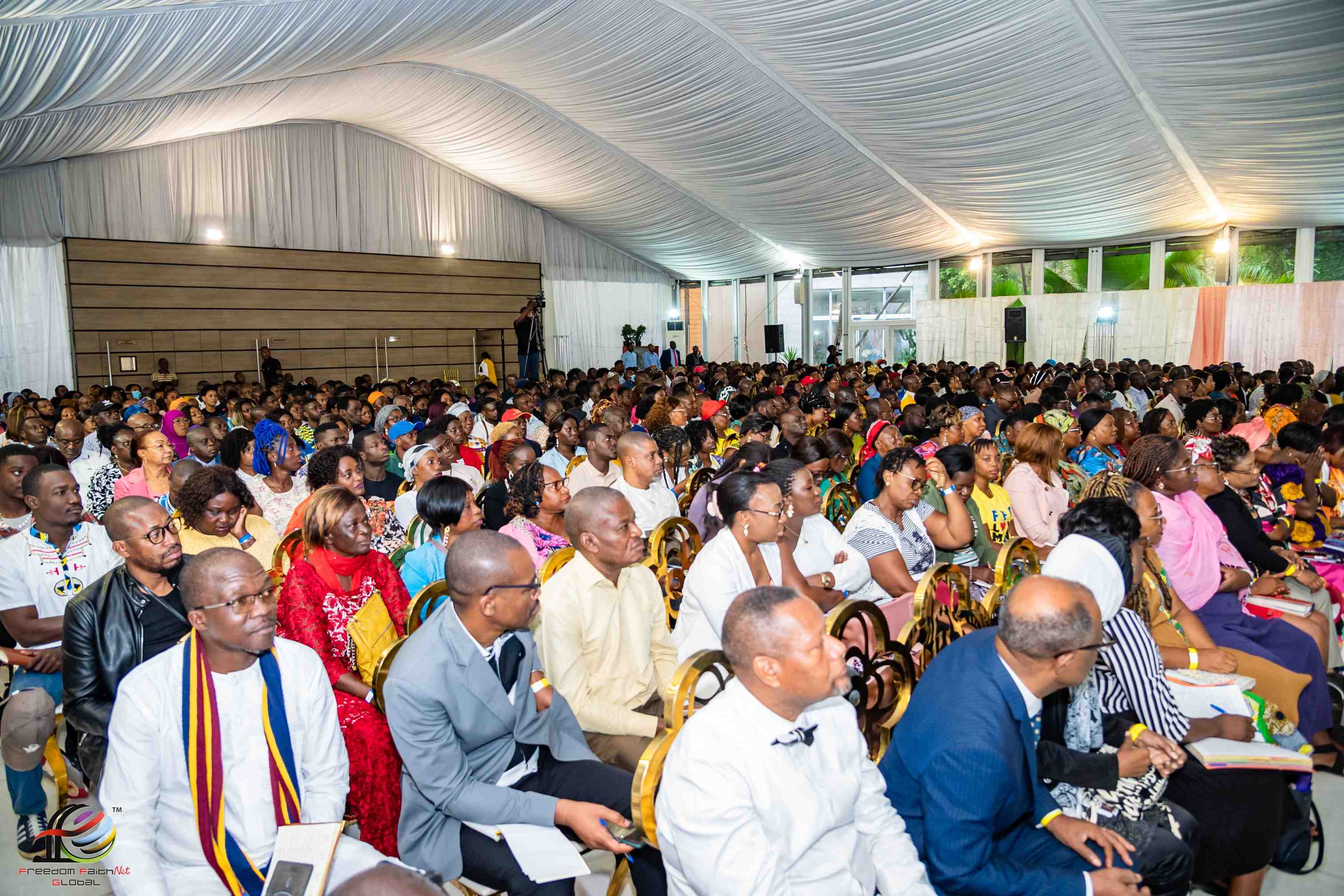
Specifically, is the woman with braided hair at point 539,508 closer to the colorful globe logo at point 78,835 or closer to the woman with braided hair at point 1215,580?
the colorful globe logo at point 78,835

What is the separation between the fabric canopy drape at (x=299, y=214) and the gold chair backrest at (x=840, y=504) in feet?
48.5

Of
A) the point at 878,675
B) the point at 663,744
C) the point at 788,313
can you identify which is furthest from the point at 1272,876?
the point at 788,313

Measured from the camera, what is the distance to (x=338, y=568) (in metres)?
2.93

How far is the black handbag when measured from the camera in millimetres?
2641

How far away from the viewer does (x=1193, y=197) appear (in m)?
13.4

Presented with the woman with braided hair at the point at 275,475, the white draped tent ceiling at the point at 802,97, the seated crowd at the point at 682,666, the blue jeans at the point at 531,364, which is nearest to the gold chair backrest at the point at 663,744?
the seated crowd at the point at 682,666

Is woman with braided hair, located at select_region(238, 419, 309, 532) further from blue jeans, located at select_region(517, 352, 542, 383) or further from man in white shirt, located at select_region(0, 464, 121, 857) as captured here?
blue jeans, located at select_region(517, 352, 542, 383)

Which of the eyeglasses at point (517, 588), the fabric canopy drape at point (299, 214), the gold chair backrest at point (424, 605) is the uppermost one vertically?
the fabric canopy drape at point (299, 214)

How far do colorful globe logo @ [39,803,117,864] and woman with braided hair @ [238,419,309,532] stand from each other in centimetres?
215

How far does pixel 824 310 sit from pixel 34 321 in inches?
633

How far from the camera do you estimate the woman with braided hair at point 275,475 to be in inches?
188

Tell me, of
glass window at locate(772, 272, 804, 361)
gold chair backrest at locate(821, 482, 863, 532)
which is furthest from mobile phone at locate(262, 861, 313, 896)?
glass window at locate(772, 272, 804, 361)

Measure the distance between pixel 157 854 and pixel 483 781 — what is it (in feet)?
2.35

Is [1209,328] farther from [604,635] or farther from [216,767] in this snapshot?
[216,767]
